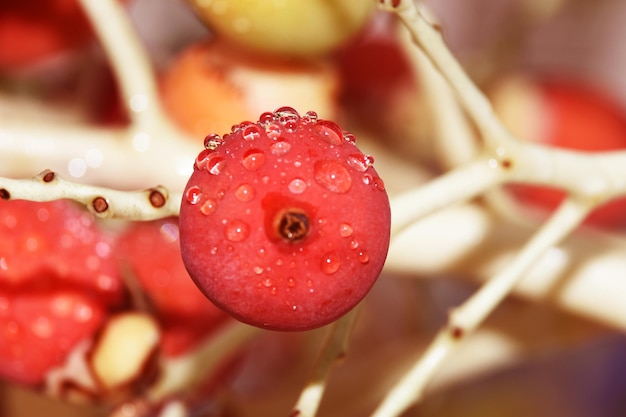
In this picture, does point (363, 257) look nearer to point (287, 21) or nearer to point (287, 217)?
point (287, 217)

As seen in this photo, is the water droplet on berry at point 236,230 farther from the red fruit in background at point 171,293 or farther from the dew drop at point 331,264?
the red fruit in background at point 171,293

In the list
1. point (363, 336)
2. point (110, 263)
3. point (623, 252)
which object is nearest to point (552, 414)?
point (363, 336)

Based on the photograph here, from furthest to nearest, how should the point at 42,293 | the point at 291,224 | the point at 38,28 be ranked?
the point at 38,28 → the point at 42,293 → the point at 291,224

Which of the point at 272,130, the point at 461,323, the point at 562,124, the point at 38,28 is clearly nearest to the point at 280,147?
the point at 272,130

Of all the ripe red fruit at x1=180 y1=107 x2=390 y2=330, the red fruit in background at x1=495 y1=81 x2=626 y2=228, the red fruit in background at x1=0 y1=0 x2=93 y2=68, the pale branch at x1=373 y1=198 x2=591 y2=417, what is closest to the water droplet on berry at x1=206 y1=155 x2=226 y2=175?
the ripe red fruit at x1=180 y1=107 x2=390 y2=330

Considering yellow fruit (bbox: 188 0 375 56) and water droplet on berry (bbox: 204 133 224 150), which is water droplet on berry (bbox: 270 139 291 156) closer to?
water droplet on berry (bbox: 204 133 224 150)

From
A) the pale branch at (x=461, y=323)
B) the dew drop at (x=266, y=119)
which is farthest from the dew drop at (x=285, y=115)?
the pale branch at (x=461, y=323)
